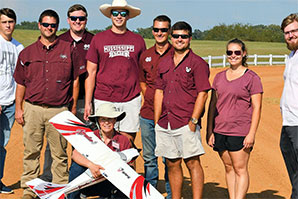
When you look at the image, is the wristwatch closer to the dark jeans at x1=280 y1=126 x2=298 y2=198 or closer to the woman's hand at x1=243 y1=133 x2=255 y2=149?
the woman's hand at x1=243 y1=133 x2=255 y2=149

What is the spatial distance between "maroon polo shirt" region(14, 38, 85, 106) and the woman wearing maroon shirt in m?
2.16

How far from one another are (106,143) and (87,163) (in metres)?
0.38

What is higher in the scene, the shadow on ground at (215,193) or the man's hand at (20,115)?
the man's hand at (20,115)

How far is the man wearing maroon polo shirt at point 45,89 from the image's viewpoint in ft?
23.4

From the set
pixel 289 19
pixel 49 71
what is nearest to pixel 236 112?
pixel 289 19

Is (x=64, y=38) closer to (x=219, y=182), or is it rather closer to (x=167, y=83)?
(x=167, y=83)

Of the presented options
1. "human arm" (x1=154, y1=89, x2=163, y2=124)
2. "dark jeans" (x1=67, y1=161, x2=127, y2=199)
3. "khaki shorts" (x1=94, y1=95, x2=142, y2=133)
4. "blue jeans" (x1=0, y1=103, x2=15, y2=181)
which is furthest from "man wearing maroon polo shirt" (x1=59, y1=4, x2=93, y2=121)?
"human arm" (x1=154, y1=89, x2=163, y2=124)

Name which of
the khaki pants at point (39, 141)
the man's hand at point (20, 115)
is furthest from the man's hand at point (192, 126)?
the man's hand at point (20, 115)

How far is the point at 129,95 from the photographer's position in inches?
287

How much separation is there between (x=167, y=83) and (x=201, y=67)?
490mm

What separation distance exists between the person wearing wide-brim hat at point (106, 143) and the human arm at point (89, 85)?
0.79 meters

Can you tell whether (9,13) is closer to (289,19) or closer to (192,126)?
(192,126)

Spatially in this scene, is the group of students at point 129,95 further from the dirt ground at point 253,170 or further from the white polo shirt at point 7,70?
the dirt ground at point 253,170

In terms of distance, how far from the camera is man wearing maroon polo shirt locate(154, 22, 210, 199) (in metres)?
6.21
